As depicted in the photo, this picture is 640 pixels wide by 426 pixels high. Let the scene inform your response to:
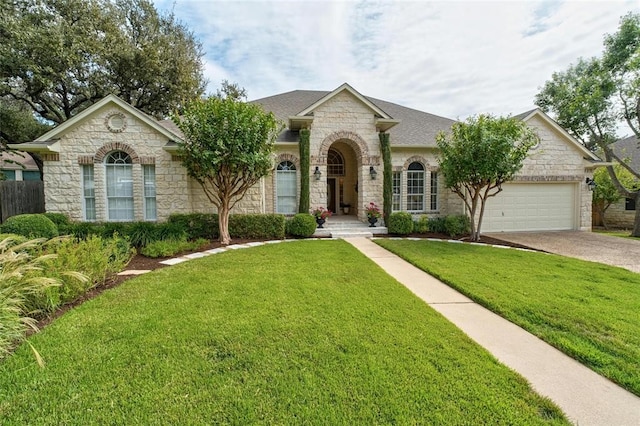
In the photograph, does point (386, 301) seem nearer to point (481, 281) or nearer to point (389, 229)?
point (481, 281)

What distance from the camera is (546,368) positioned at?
289 cm

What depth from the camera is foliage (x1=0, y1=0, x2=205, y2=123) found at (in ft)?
41.8

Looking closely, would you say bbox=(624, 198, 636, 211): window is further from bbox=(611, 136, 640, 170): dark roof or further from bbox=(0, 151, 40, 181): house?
bbox=(0, 151, 40, 181): house

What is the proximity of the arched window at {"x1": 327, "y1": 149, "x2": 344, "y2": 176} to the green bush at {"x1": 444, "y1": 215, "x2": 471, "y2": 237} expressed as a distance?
6.62 meters

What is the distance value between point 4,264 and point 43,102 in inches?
697

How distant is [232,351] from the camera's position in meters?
3.09

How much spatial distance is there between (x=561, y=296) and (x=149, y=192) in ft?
40.6

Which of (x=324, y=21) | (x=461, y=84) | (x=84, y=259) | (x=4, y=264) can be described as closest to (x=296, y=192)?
(x=324, y=21)

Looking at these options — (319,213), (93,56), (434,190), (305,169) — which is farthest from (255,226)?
(93,56)

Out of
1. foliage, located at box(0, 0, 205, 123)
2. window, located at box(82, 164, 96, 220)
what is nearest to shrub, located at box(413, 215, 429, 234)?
foliage, located at box(0, 0, 205, 123)

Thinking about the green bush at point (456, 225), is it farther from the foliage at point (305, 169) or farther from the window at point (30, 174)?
the window at point (30, 174)

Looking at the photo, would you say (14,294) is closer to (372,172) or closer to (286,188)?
(286,188)

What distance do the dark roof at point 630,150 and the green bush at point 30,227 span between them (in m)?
29.5

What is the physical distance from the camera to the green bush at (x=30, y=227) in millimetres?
8195
